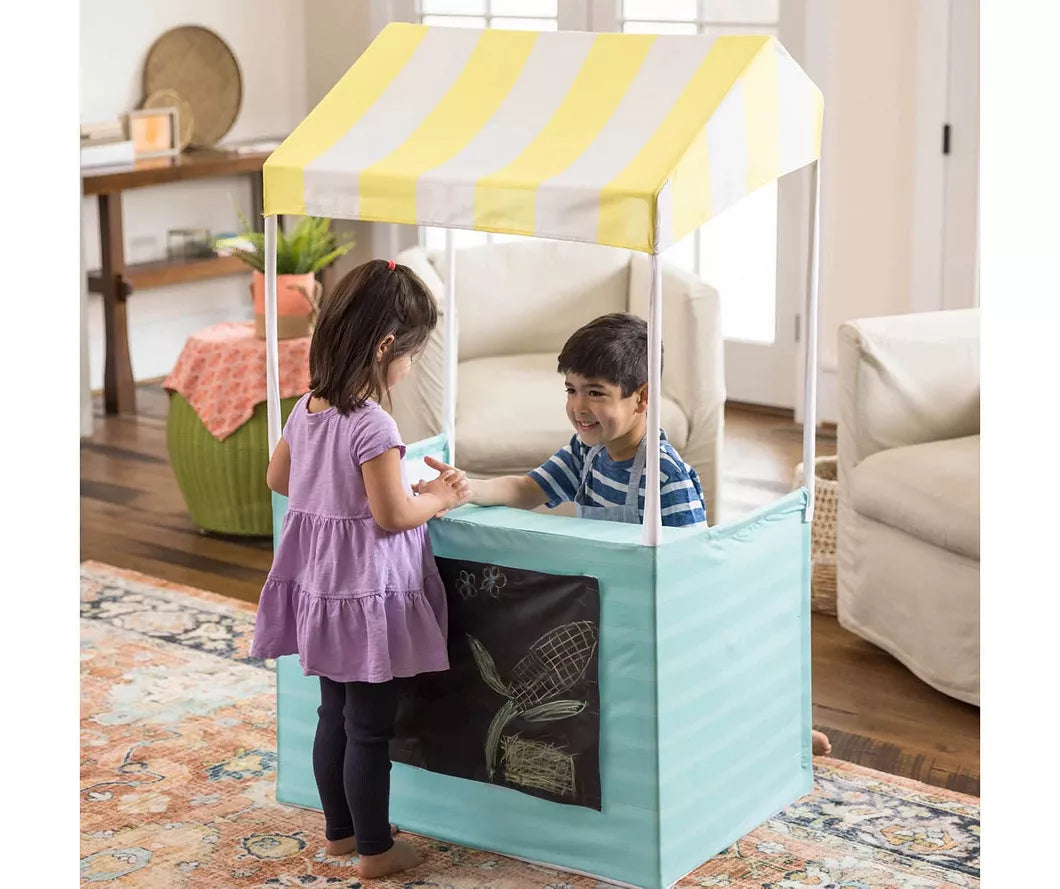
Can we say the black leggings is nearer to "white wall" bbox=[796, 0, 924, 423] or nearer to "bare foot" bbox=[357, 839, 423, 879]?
"bare foot" bbox=[357, 839, 423, 879]

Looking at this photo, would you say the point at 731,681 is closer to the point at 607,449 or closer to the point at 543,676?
the point at 543,676

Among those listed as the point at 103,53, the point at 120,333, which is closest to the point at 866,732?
the point at 120,333

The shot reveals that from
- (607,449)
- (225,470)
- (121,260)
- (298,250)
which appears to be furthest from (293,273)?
(607,449)

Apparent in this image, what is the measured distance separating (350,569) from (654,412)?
0.50 meters

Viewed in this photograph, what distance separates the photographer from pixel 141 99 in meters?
5.70

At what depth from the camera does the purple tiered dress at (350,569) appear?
84.7 inches

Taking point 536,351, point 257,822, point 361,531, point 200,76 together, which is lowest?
point 257,822

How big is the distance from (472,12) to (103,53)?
4.54 ft

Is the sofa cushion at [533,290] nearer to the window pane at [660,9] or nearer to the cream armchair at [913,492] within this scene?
the cream armchair at [913,492]

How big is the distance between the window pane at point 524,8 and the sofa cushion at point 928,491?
288cm

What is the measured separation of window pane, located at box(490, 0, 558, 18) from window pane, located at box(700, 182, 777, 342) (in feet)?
3.35

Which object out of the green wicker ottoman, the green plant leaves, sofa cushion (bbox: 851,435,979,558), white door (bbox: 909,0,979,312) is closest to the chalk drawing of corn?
sofa cushion (bbox: 851,435,979,558)
